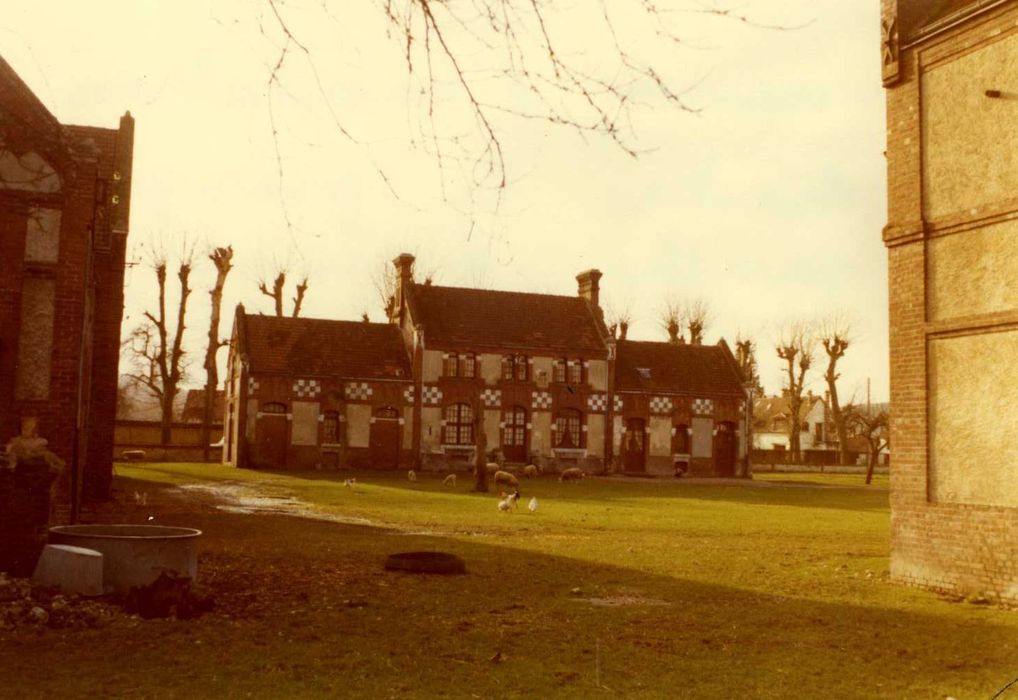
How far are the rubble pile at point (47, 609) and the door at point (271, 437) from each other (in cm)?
3354

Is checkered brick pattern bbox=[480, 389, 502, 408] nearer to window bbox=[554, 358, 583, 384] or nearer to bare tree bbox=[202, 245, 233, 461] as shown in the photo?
window bbox=[554, 358, 583, 384]

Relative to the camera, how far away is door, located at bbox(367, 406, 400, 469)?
43.8 m

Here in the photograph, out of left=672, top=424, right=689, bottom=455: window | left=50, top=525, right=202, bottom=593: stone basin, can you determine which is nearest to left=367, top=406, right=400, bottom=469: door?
left=672, top=424, right=689, bottom=455: window

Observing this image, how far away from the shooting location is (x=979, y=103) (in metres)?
11.4

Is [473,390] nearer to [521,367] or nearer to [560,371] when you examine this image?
[521,367]

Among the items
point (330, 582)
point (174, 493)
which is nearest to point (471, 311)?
point (174, 493)

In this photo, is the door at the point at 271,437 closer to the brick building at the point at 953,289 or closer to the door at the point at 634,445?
the door at the point at 634,445

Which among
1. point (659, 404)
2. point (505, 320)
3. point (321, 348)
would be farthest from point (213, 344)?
point (659, 404)

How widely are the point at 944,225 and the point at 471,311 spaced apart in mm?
36600

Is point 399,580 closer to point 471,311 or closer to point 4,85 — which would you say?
point 4,85

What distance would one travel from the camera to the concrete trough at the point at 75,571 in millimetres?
8945

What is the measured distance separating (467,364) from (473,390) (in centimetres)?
131

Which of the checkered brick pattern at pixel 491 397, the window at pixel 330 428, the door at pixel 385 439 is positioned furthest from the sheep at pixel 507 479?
the checkered brick pattern at pixel 491 397

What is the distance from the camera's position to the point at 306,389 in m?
43.1
